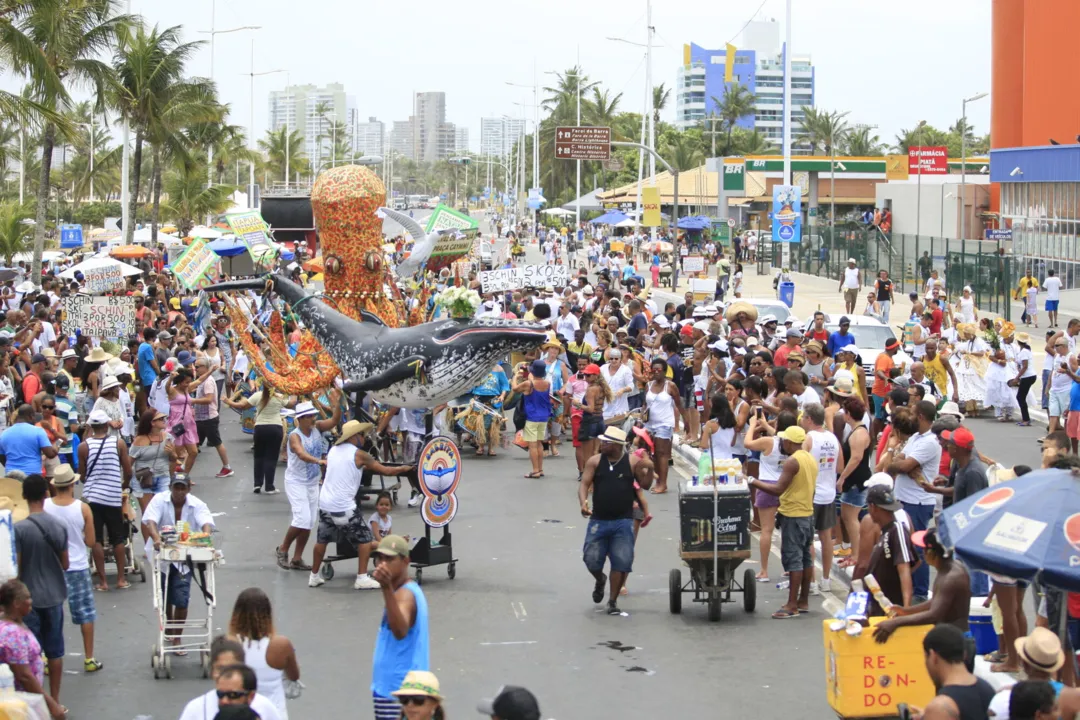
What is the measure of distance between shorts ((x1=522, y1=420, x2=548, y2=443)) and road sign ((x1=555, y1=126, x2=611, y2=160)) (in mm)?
41139

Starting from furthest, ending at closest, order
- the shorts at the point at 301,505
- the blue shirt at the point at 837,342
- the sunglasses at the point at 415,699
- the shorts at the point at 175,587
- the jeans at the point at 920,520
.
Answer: the blue shirt at the point at 837,342
the shorts at the point at 301,505
the jeans at the point at 920,520
the shorts at the point at 175,587
the sunglasses at the point at 415,699

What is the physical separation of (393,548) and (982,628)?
478 cm

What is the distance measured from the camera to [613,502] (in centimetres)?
1158

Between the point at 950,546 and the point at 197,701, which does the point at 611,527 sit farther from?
the point at 197,701

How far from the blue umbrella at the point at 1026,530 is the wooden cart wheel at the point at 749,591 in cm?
363

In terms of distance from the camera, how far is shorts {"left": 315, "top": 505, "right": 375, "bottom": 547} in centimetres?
1256

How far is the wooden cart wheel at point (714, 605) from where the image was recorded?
11445mm

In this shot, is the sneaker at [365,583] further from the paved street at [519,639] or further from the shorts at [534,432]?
the shorts at [534,432]

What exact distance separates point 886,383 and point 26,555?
40.0ft

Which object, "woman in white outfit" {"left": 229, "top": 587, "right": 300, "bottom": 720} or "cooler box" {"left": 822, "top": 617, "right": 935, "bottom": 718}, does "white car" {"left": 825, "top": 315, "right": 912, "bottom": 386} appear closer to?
"cooler box" {"left": 822, "top": 617, "right": 935, "bottom": 718}

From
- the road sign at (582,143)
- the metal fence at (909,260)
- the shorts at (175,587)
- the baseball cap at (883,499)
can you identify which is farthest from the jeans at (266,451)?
the road sign at (582,143)

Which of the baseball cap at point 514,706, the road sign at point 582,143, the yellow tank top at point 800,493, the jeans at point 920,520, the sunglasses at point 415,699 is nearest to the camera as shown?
the baseball cap at point 514,706

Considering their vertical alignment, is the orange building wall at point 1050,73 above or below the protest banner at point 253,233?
above

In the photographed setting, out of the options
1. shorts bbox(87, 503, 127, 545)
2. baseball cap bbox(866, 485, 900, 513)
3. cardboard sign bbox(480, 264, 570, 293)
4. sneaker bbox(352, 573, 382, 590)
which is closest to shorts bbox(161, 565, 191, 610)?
shorts bbox(87, 503, 127, 545)
